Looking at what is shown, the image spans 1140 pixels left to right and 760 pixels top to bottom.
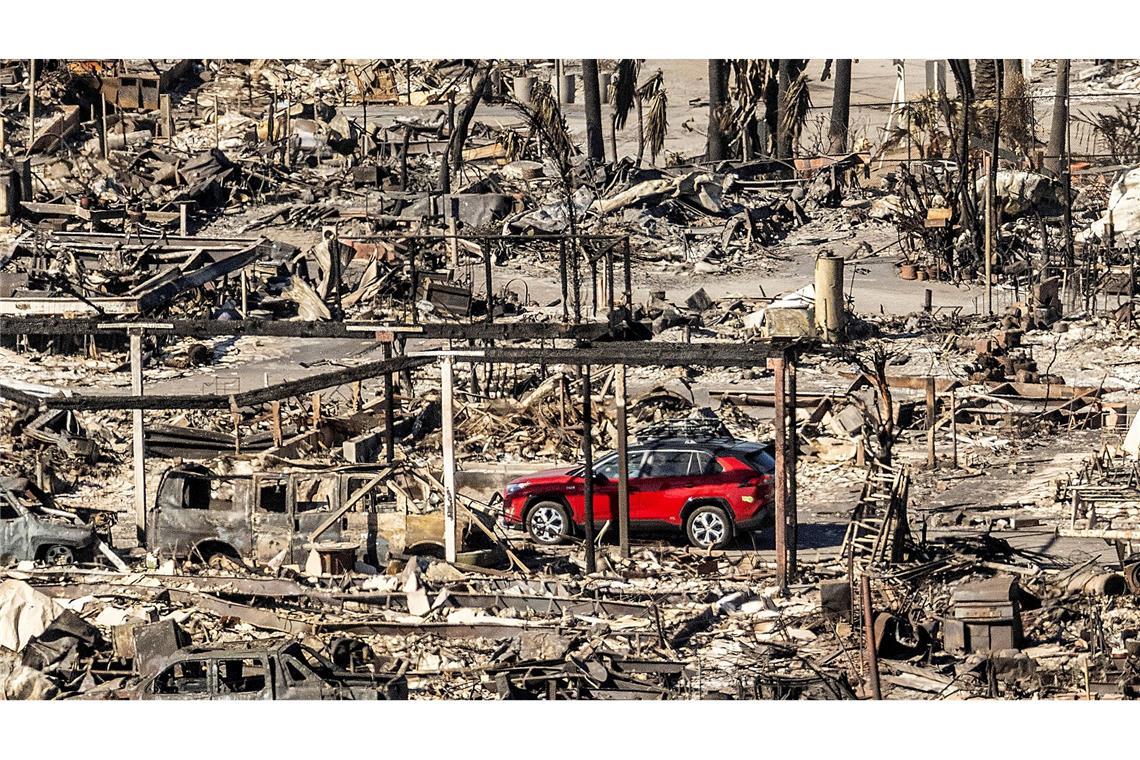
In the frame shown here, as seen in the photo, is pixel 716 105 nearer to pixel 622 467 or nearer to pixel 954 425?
pixel 954 425

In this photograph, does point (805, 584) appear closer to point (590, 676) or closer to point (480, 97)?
point (590, 676)

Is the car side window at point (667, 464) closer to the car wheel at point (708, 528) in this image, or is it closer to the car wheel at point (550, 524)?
the car wheel at point (708, 528)

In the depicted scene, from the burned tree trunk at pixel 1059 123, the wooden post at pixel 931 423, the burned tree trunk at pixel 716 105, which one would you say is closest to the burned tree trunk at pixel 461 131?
the burned tree trunk at pixel 716 105

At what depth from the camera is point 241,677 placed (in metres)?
21.5

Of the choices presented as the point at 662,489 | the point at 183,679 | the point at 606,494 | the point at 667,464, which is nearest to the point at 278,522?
the point at 183,679

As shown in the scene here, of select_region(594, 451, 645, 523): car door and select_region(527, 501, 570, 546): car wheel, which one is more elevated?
select_region(594, 451, 645, 523): car door

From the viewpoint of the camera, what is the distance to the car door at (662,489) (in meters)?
24.8

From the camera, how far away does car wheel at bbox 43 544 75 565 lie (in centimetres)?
2456

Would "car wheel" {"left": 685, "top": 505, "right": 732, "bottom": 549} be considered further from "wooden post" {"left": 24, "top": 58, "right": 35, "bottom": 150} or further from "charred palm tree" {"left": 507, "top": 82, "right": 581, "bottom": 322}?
"wooden post" {"left": 24, "top": 58, "right": 35, "bottom": 150}

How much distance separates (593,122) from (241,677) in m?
16.6

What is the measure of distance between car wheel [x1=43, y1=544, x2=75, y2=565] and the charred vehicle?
314 cm

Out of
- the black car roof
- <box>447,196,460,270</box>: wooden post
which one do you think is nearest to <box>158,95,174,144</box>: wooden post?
<box>447,196,460,270</box>: wooden post

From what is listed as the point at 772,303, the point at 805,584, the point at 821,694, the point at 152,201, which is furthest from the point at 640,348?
the point at 152,201

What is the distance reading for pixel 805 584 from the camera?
2377 centimetres
